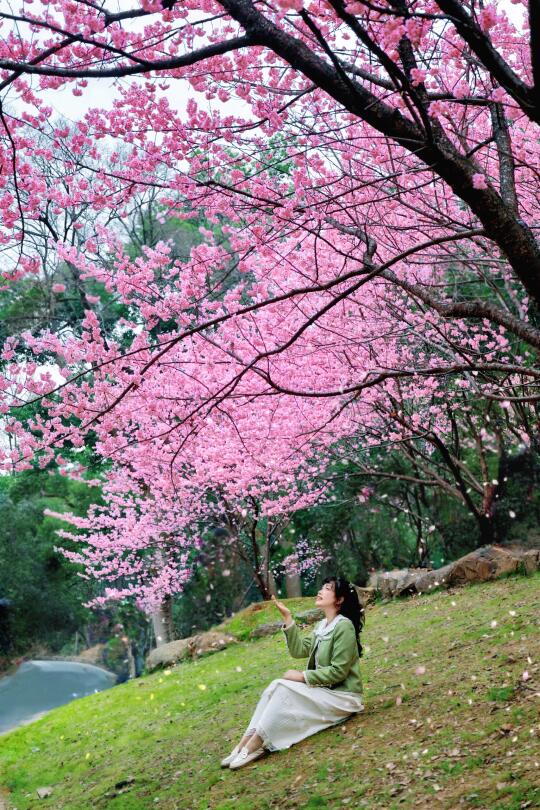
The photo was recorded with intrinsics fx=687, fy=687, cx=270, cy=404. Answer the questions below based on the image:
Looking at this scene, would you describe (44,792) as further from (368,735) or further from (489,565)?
(489,565)

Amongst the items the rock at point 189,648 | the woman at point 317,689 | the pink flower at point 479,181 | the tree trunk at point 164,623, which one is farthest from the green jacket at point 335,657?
the tree trunk at point 164,623

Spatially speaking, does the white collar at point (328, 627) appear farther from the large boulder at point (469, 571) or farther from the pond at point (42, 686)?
the pond at point (42, 686)

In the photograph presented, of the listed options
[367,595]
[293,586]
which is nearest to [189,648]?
[367,595]

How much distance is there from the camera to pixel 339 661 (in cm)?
488

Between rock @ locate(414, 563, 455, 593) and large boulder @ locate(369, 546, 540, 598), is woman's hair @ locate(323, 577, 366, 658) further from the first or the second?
rock @ locate(414, 563, 455, 593)

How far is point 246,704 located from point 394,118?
253 inches

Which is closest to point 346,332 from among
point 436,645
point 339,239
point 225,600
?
point 339,239

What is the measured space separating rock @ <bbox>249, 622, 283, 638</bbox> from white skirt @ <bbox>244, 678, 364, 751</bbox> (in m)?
7.36

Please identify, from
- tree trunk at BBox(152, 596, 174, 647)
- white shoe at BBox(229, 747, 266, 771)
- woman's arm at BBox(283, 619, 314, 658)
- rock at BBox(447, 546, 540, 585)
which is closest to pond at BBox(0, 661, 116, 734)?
tree trunk at BBox(152, 596, 174, 647)

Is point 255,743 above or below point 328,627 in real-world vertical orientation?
below

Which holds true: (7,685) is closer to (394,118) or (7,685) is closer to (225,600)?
(225,600)

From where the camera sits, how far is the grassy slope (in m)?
3.91

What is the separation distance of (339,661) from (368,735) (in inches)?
20.7

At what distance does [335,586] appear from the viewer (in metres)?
5.14
